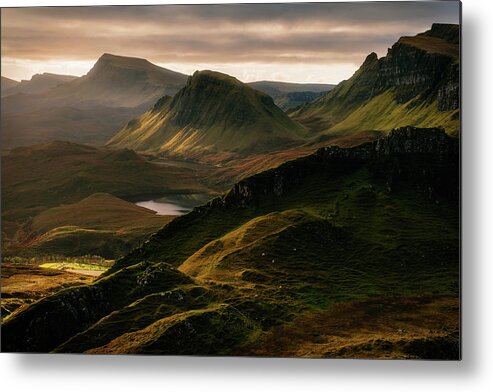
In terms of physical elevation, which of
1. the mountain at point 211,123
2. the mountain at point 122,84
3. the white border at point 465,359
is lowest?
the white border at point 465,359

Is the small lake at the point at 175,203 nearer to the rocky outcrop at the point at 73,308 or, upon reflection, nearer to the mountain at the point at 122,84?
the rocky outcrop at the point at 73,308

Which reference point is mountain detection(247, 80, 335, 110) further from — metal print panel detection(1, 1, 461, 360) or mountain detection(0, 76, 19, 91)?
mountain detection(0, 76, 19, 91)

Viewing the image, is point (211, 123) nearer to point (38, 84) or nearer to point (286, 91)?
point (286, 91)

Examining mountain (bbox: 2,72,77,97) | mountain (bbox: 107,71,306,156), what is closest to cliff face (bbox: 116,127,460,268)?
mountain (bbox: 107,71,306,156)

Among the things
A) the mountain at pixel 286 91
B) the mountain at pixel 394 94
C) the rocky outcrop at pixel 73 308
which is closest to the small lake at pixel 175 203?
the rocky outcrop at pixel 73 308

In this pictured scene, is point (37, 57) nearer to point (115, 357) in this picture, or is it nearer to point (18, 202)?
point (18, 202)
